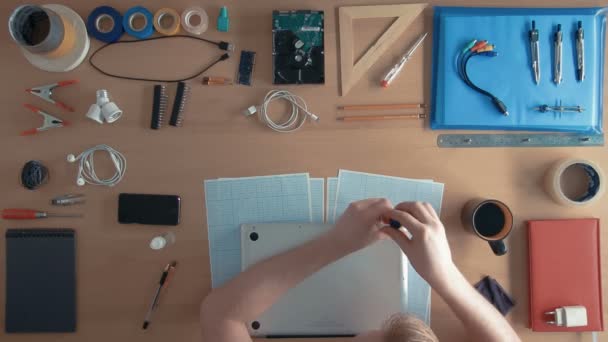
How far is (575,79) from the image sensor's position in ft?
3.27

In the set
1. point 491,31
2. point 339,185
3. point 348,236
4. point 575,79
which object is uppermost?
point 491,31

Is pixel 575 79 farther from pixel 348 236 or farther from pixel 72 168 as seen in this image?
pixel 72 168

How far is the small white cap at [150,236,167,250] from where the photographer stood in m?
0.97

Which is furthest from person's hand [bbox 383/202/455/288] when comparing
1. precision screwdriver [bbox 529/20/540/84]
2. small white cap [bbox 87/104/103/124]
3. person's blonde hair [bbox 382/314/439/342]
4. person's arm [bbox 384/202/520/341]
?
small white cap [bbox 87/104/103/124]

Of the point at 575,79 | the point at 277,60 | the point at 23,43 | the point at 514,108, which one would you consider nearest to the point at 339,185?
the point at 277,60

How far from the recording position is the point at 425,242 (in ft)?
2.70

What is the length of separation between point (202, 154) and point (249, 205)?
0.16 m

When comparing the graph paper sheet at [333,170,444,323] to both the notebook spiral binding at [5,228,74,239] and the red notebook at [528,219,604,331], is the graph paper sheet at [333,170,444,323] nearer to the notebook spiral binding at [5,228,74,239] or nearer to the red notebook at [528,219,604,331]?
the red notebook at [528,219,604,331]

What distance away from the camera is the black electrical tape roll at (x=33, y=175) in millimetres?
997

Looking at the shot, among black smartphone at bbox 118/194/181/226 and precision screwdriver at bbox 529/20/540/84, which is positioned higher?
precision screwdriver at bbox 529/20/540/84

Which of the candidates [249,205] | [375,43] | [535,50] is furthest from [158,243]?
[535,50]

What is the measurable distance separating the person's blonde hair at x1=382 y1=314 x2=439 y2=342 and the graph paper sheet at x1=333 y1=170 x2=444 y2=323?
9.6 inches

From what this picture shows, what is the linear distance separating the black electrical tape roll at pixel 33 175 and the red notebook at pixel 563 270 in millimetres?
1136

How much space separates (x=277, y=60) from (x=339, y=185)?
0.32 metres
